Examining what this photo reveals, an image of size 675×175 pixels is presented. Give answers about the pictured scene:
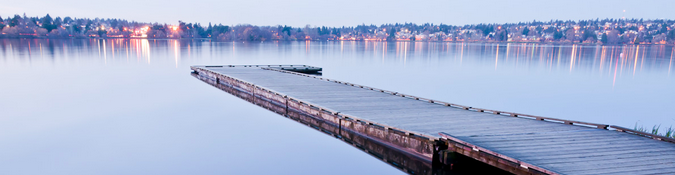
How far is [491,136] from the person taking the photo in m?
7.49

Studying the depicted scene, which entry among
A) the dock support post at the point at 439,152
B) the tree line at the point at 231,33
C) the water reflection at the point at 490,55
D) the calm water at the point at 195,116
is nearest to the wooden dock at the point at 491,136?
the dock support post at the point at 439,152

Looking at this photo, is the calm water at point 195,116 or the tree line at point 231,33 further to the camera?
the tree line at point 231,33

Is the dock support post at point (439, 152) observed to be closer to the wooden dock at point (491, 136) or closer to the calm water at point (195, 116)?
the wooden dock at point (491, 136)

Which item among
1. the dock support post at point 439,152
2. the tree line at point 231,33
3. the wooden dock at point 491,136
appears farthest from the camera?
the tree line at point 231,33

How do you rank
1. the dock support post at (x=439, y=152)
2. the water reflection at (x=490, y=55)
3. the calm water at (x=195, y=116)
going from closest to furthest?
the dock support post at (x=439, y=152)
the calm water at (x=195, y=116)
the water reflection at (x=490, y=55)

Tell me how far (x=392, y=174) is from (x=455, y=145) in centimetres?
141

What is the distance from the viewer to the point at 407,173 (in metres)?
7.81

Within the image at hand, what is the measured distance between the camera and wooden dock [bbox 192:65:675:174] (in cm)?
609

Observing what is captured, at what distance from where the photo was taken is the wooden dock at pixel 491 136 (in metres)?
6.09


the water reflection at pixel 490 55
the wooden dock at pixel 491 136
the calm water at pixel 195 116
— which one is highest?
the wooden dock at pixel 491 136

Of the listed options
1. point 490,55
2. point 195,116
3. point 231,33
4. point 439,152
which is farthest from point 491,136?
point 231,33

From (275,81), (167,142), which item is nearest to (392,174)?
(167,142)

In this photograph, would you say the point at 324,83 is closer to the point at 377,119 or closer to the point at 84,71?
the point at 377,119

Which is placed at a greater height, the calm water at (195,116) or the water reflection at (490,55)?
the water reflection at (490,55)
